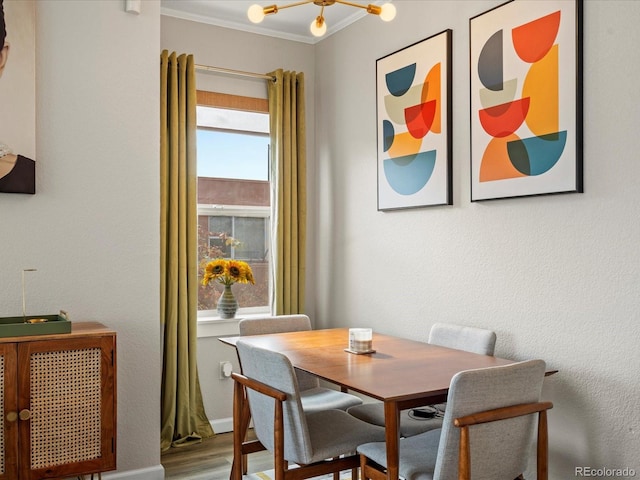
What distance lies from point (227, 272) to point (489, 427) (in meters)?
2.32

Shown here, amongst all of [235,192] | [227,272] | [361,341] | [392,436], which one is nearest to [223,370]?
[227,272]

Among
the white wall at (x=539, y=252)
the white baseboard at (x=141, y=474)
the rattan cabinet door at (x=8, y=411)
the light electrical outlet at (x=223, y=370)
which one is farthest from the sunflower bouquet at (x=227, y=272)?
the rattan cabinet door at (x=8, y=411)

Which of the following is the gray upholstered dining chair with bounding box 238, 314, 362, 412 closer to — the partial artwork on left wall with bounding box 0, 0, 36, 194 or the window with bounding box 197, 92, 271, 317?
the window with bounding box 197, 92, 271, 317

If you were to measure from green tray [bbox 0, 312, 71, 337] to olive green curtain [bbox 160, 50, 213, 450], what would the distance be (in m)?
1.02

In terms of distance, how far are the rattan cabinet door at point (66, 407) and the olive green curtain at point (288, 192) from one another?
5.37ft

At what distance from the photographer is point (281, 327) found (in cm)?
338

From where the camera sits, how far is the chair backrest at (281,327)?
3254mm

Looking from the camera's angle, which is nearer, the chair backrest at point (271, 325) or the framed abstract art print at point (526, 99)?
the framed abstract art print at point (526, 99)

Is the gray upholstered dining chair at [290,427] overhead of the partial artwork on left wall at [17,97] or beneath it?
beneath

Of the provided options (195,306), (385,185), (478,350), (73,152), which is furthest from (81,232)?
(478,350)

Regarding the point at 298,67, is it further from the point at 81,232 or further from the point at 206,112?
the point at 81,232

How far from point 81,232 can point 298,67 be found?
2093 millimetres

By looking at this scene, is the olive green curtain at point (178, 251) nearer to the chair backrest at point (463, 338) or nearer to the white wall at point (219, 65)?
the white wall at point (219, 65)

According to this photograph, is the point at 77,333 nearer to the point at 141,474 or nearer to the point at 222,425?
the point at 141,474
